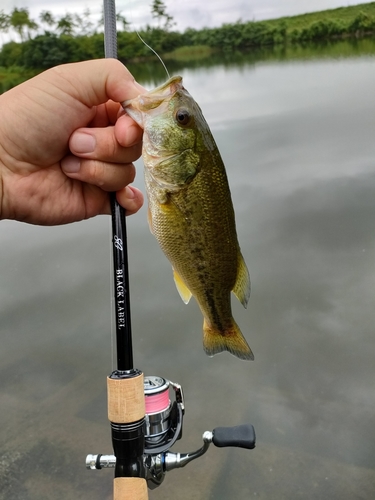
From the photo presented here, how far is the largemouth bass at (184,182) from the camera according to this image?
1.35 metres

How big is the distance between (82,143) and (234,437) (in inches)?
44.6

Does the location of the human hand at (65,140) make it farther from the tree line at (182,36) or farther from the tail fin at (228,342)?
the tree line at (182,36)

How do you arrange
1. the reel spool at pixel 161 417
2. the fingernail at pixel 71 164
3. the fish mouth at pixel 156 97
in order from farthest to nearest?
the reel spool at pixel 161 417 < the fingernail at pixel 71 164 < the fish mouth at pixel 156 97

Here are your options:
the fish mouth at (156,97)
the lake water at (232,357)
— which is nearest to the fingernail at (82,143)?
the fish mouth at (156,97)

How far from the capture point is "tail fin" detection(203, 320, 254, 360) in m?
1.51

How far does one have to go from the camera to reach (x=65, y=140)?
5.09 feet

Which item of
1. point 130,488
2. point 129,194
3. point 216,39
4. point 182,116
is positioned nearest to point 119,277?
point 129,194

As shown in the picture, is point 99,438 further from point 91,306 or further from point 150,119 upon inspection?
point 150,119

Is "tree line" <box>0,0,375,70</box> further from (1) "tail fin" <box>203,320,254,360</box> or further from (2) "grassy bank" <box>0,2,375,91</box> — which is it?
(1) "tail fin" <box>203,320,254,360</box>

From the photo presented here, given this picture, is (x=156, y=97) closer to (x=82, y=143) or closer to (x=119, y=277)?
(x=82, y=143)

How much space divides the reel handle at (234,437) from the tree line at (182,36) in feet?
29.8

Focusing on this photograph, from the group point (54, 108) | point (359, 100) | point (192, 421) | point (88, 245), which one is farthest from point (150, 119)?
point (359, 100)

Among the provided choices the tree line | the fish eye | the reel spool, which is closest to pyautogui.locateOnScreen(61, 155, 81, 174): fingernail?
the fish eye

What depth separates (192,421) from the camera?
11.2 feet
